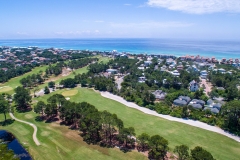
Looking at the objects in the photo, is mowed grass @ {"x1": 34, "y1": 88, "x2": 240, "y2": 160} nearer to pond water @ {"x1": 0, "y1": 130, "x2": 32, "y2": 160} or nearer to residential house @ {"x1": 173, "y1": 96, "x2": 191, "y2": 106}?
residential house @ {"x1": 173, "y1": 96, "x2": 191, "y2": 106}

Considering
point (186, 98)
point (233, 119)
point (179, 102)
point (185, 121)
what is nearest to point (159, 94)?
point (179, 102)

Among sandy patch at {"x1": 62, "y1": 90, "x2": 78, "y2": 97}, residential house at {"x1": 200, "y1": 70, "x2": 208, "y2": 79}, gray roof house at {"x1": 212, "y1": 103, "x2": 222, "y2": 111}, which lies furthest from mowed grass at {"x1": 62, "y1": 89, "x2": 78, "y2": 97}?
residential house at {"x1": 200, "y1": 70, "x2": 208, "y2": 79}

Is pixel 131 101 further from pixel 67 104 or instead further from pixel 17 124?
pixel 17 124

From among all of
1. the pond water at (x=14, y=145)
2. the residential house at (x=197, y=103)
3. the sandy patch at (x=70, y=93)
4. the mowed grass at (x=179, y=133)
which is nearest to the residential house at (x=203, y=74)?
the residential house at (x=197, y=103)

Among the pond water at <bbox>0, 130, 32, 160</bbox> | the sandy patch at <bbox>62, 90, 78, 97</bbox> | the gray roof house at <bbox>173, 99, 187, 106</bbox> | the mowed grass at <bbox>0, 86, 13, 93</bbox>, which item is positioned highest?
the gray roof house at <bbox>173, 99, 187, 106</bbox>

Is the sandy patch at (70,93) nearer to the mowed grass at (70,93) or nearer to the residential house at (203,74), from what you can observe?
the mowed grass at (70,93)

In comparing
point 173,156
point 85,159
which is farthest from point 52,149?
point 173,156
